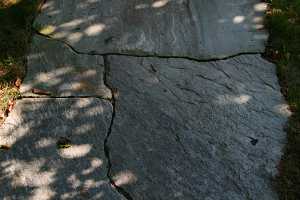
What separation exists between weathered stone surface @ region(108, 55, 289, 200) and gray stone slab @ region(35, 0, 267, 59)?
19 centimetres

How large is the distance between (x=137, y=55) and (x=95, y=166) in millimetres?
1416

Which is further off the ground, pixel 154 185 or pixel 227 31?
pixel 227 31

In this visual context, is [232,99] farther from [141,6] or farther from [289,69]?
[141,6]

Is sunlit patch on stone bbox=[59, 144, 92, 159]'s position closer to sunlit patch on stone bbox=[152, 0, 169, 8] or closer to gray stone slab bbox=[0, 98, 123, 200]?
gray stone slab bbox=[0, 98, 123, 200]

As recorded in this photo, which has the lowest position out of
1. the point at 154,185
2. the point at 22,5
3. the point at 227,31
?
the point at 154,185

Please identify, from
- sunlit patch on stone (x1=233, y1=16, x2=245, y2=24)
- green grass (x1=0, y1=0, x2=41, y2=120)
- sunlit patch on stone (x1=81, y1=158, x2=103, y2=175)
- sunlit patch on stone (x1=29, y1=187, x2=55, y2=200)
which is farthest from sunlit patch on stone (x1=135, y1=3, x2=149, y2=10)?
sunlit patch on stone (x1=29, y1=187, x2=55, y2=200)

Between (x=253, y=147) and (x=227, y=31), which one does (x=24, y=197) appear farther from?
(x=227, y=31)

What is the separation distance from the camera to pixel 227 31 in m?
4.87

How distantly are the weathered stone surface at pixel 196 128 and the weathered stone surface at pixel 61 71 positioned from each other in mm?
184

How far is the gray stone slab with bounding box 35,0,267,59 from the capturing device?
4742mm

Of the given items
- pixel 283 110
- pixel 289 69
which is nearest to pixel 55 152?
pixel 283 110

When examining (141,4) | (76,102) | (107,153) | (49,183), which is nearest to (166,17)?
(141,4)

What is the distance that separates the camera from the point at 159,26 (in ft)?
16.3

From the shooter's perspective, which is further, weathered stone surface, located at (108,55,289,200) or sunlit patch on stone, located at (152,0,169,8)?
sunlit patch on stone, located at (152,0,169,8)
